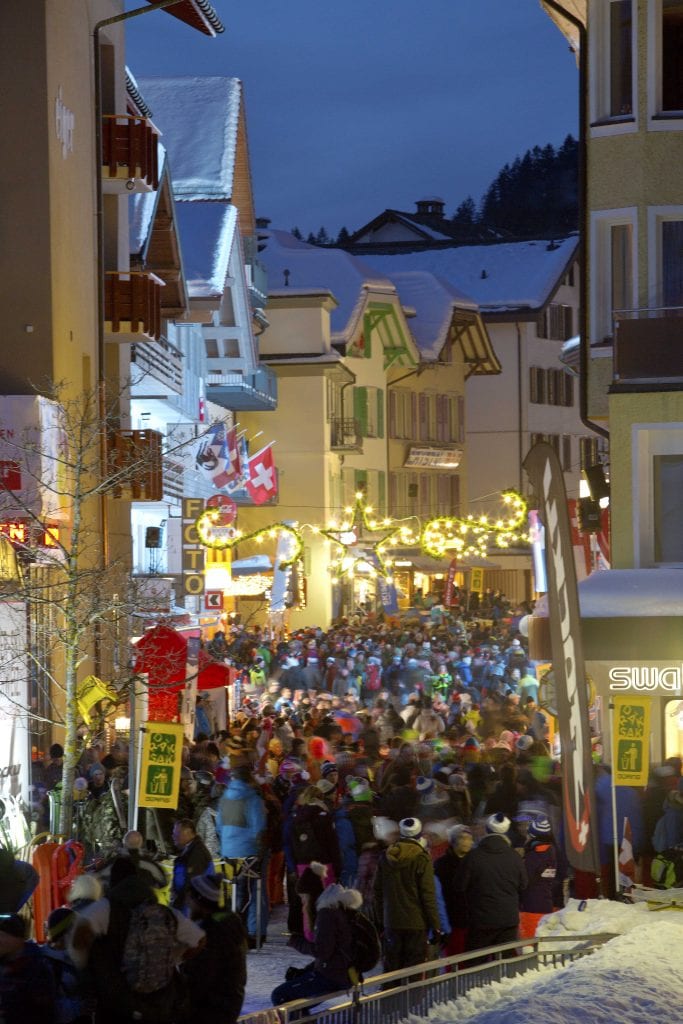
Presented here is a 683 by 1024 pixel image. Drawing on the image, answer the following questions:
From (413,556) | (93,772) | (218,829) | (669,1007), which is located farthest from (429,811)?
(413,556)

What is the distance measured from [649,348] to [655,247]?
142 centimetres

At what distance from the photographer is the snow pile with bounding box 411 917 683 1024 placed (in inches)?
403

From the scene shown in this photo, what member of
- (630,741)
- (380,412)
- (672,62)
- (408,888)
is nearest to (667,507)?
(672,62)

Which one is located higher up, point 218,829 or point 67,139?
point 67,139

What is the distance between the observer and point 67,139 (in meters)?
24.6

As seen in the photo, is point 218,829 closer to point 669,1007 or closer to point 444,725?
point 669,1007

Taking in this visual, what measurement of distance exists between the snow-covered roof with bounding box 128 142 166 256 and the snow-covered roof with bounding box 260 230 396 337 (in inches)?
1057

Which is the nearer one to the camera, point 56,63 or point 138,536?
point 56,63

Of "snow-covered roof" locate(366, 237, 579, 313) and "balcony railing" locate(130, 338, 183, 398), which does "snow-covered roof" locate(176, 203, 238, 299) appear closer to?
"balcony railing" locate(130, 338, 183, 398)

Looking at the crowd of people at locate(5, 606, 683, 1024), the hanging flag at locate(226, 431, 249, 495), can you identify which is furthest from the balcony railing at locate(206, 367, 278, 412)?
the crowd of people at locate(5, 606, 683, 1024)

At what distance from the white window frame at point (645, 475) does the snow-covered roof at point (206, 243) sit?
1782cm

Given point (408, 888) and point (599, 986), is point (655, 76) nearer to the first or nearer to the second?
point (408, 888)

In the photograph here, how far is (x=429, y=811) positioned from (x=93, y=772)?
3.26 metres

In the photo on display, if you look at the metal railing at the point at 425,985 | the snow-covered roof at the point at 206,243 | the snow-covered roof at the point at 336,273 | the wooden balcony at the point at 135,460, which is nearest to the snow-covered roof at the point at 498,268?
the snow-covered roof at the point at 336,273
